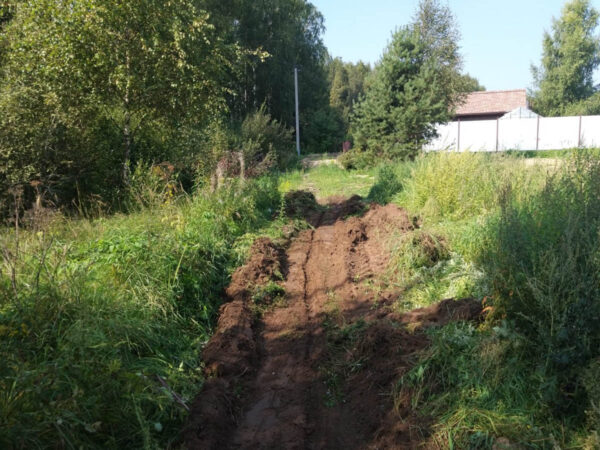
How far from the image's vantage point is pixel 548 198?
468 centimetres

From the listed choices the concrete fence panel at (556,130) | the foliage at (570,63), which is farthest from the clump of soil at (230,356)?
the foliage at (570,63)

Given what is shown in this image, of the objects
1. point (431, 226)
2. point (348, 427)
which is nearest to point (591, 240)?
point (348, 427)

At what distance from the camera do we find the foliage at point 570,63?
131 feet

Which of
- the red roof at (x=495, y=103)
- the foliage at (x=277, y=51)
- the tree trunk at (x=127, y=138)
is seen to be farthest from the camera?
the red roof at (x=495, y=103)

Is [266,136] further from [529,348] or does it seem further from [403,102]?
[529,348]

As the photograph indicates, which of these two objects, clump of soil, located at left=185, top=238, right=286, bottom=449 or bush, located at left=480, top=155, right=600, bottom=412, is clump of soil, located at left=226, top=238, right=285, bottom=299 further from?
bush, located at left=480, top=155, right=600, bottom=412

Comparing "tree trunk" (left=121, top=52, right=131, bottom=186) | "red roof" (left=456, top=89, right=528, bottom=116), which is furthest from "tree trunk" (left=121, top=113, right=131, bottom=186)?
"red roof" (left=456, top=89, right=528, bottom=116)

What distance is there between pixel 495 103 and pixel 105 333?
161 ft

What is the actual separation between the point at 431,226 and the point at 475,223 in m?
1.30

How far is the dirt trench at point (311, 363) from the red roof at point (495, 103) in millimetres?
42861

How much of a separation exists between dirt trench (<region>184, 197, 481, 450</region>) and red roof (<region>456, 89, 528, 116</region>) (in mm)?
42861

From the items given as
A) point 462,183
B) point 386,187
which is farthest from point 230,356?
point 386,187

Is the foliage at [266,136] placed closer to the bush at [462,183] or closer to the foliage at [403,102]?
the foliage at [403,102]

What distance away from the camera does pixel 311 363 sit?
176 inches
